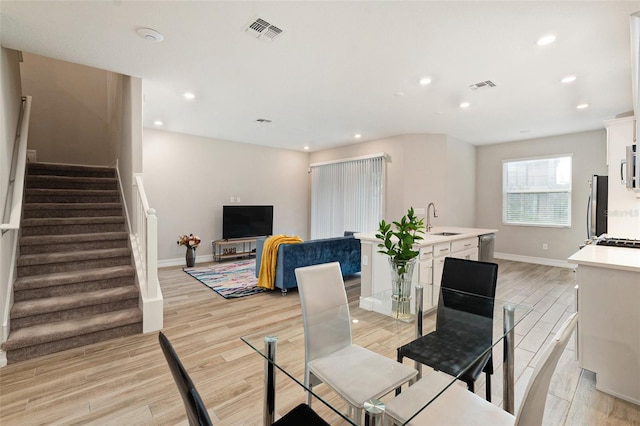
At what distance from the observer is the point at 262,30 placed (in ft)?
8.21

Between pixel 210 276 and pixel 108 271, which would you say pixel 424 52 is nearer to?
pixel 108 271

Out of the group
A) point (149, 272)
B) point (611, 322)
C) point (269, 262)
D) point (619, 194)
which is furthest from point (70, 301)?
point (619, 194)

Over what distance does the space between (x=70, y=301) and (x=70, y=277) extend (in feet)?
0.99

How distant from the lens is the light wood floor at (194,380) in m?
1.84

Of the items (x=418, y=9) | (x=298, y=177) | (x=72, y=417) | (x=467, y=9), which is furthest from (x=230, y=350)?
(x=298, y=177)

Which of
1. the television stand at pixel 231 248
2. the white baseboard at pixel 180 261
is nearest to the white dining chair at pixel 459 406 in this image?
the television stand at pixel 231 248

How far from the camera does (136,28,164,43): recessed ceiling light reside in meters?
2.51

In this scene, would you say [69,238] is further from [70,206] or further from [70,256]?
[70,206]

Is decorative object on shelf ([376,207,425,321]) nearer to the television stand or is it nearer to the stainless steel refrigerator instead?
the stainless steel refrigerator

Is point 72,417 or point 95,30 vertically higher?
point 95,30

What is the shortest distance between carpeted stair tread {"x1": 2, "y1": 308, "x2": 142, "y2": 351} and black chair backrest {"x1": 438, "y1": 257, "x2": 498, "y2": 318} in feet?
9.61

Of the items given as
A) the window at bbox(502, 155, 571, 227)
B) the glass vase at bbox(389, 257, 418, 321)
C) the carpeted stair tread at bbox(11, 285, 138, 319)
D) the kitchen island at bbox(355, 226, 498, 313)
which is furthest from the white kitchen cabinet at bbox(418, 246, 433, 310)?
the window at bbox(502, 155, 571, 227)

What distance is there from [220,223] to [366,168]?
11.7ft

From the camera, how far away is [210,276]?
5160 millimetres
